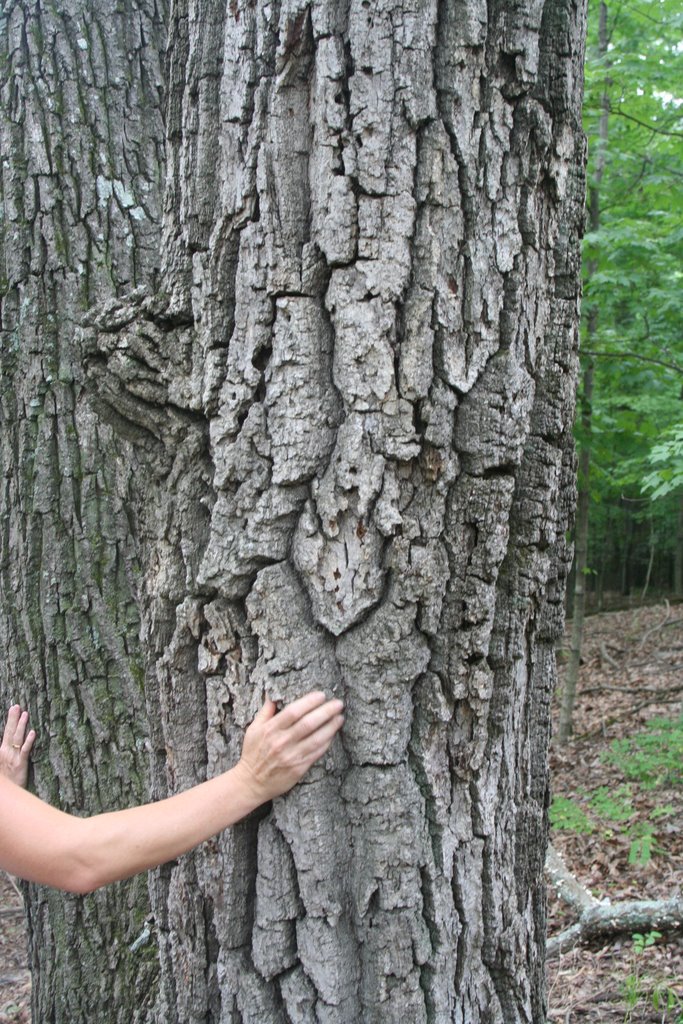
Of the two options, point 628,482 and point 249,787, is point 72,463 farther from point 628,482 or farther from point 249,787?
point 628,482

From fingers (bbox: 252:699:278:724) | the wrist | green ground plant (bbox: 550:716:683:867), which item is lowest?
green ground plant (bbox: 550:716:683:867)

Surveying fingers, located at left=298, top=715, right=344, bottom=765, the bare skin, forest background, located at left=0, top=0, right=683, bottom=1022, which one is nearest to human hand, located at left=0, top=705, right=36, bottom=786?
the bare skin

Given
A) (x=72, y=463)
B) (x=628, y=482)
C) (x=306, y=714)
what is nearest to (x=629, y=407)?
(x=628, y=482)

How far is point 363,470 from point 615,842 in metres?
4.55

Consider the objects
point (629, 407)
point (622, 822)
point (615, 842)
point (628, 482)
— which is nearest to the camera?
point (615, 842)

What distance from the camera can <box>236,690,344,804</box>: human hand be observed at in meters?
1.73

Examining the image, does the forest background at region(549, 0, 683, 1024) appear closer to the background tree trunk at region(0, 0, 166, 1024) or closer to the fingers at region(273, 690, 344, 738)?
the background tree trunk at region(0, 0, 166, 1024)

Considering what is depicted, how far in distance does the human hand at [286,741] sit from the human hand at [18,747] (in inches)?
70.7

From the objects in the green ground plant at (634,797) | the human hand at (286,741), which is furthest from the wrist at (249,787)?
the green ground plant at (634,797)

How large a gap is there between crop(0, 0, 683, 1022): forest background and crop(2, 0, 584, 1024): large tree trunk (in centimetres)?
184

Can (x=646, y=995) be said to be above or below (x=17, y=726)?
below

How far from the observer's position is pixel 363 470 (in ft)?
5.57

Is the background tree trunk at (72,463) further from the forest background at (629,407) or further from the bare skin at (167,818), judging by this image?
the forest background at (629,407)

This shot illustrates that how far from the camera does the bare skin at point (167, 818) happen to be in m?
1.75
